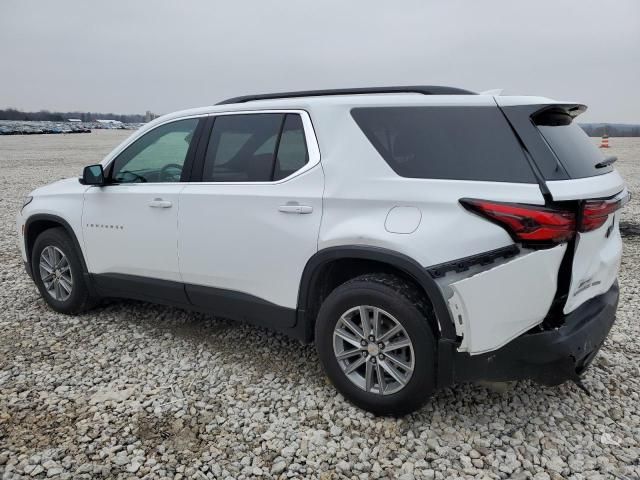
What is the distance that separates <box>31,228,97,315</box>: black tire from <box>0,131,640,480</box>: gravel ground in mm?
363

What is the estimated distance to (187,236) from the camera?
143 inches

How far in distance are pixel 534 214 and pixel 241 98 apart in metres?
2.36

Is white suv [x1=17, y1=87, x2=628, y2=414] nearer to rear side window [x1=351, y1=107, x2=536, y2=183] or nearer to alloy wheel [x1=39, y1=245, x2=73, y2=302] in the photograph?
rear side window [x1=351, y1=107, x2=536, y2=183]

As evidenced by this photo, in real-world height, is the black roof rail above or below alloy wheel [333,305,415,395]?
above

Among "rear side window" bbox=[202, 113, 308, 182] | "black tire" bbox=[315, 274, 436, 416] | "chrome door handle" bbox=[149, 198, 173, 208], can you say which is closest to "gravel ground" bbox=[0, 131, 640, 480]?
"black tire" bbox=[315, 274, 436, 416]

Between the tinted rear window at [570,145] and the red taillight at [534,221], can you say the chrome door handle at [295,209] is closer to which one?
the red taillight at [534,221]

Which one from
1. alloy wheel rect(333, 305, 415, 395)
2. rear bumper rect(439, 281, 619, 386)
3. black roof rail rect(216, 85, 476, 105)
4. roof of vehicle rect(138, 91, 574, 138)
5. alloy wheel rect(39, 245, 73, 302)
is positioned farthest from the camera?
alloy wheel rect(39, 245, 73, 302)

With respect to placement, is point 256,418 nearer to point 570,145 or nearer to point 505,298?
point 505,298

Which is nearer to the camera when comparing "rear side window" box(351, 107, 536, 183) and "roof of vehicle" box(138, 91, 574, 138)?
"rear side window" box(351, 107, 536, 183)

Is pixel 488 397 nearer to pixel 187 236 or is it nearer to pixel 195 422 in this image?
pixel 195 422

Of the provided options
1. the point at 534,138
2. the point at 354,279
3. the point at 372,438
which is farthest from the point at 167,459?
the point at 534,138

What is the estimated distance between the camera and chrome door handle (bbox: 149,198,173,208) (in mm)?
3712

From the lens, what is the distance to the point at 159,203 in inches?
148

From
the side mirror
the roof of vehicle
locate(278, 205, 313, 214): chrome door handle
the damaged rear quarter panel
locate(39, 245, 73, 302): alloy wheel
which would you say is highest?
the roof of vehicle
